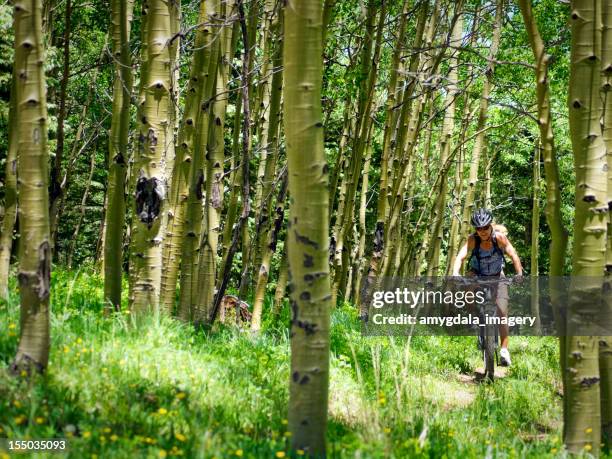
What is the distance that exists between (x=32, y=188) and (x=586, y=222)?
3891 millimetres

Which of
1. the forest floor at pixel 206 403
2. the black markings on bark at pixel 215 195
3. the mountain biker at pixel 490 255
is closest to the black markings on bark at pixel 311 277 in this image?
the forest floor at pixel 206 403

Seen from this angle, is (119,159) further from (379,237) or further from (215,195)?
(379,237)

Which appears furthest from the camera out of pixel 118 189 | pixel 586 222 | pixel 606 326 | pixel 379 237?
pixel 379 237

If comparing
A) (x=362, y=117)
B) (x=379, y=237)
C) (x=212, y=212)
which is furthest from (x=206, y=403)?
(x=362, y=117)

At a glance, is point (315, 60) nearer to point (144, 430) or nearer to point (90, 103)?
point (144, 430)

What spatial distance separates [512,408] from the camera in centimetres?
648

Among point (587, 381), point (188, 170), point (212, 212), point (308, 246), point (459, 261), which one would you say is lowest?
point (587, 381)

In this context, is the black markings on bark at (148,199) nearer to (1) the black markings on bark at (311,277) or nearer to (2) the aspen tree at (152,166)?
(2) the aspen tree at (152,166)

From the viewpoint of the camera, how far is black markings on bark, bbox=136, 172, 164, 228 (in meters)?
5.43

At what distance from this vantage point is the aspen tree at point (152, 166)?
545 cm

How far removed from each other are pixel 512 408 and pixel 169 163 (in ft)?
13.9

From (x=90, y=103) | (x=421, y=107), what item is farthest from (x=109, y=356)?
(x=90, y=103)

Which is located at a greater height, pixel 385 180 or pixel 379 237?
pixel 385 180

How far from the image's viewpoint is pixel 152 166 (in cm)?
545
